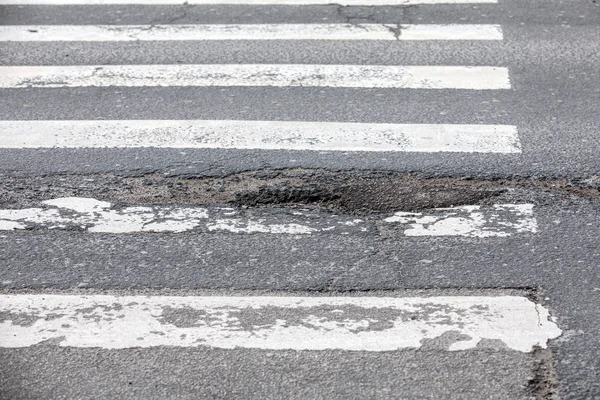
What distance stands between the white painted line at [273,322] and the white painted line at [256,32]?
146 inches

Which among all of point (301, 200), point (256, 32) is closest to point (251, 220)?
point (301, 200)

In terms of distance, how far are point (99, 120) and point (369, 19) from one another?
2656mm

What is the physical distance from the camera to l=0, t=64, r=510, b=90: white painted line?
6.89m

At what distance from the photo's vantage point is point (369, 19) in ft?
26.6

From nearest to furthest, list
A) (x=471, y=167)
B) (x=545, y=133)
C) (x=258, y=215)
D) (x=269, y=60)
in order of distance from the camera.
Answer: (x=258, y=215)
(x=471, y=167)
(x=545, y=133)
(x=269, y=60)

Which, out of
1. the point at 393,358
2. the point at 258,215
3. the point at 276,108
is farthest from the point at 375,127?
the point at 393,358

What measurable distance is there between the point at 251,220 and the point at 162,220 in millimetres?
463

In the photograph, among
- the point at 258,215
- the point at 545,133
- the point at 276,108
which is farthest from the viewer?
the point at 276,108

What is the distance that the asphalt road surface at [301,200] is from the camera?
157 inches

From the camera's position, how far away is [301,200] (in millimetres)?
5410

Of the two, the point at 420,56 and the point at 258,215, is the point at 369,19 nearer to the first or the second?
the point at 420,56

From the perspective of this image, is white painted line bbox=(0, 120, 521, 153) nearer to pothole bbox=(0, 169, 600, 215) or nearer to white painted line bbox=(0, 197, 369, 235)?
pothole bbox=(0, 169, 600, 215)

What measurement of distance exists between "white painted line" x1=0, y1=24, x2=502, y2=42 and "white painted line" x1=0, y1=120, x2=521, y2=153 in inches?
64.1

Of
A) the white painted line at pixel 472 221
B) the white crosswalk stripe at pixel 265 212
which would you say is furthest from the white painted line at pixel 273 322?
the white painted line at pixel 472 221
